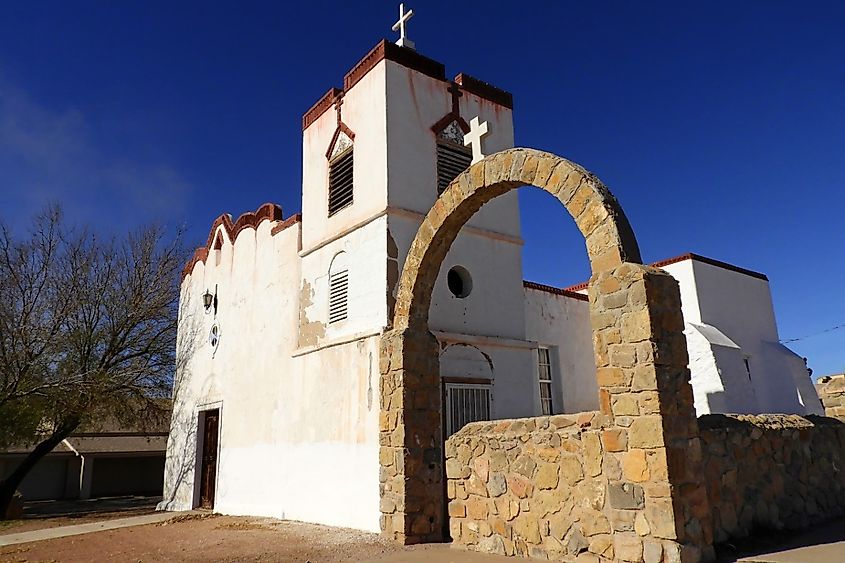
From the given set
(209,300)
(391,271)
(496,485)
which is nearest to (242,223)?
(209,300)

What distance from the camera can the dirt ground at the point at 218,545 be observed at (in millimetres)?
7387

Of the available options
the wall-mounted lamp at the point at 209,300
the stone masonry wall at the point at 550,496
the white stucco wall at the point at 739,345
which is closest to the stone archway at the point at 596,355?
the stone masonry wall at the point at 550,496

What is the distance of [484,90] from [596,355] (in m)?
7.42

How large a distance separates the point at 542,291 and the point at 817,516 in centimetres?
778

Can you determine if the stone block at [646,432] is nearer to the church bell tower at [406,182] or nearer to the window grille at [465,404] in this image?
the window grille at [465,404]

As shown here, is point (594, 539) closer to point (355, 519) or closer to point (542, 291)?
point (355, 519)

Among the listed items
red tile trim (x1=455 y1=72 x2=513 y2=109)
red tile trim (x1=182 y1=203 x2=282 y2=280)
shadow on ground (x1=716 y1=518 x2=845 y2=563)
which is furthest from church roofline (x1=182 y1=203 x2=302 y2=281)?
shadow on ground (x1=716 y1=518 x2=845 y2=563)

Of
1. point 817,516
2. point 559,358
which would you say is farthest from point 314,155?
point 817,516

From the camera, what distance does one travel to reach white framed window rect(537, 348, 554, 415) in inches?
498

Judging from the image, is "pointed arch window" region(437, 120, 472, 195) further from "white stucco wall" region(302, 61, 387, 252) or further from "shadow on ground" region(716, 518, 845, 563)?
"shadow on ground" region(716, 518, 845, 563)

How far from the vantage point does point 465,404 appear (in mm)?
9414

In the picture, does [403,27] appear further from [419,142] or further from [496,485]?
[496,485]

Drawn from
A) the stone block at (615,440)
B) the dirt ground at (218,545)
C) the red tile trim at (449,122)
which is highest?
the red tile trim at (449,122)

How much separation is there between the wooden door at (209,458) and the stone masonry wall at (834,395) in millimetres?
11781
